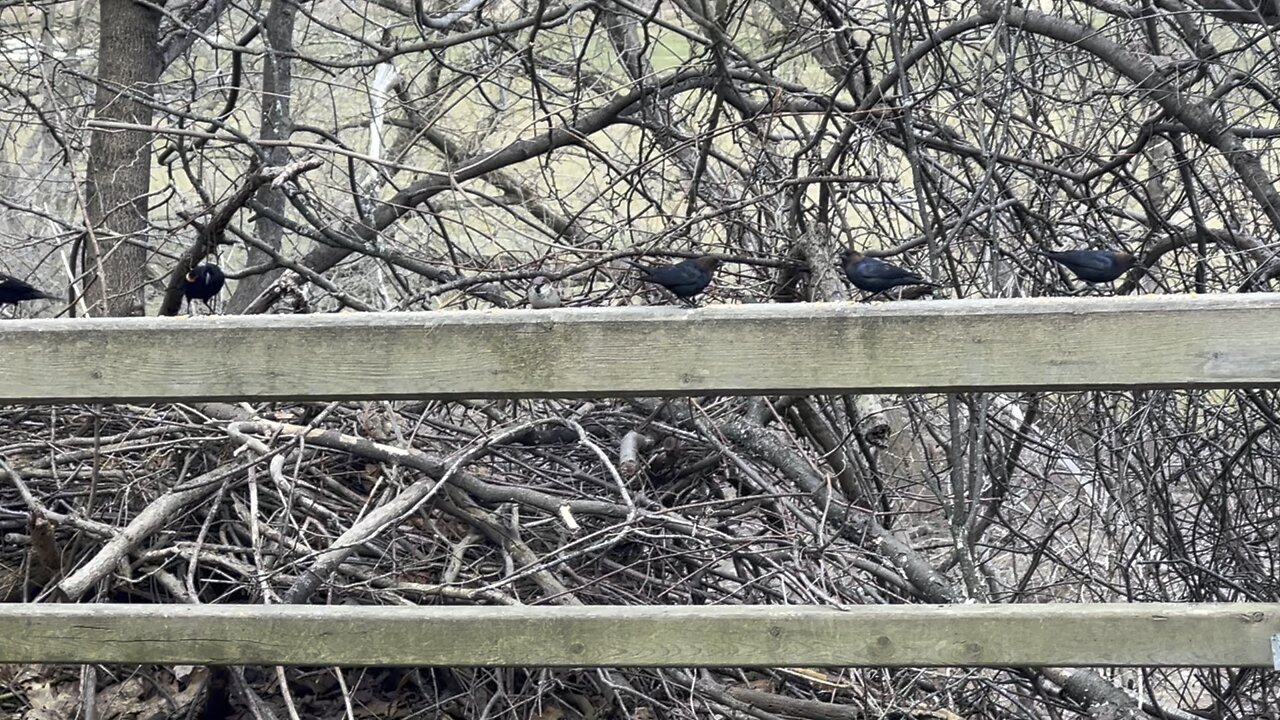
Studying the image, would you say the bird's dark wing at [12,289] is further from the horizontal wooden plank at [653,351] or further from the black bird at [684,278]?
the black bird at [684,278]

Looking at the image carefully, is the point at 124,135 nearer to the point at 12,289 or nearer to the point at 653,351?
the point at 12,289

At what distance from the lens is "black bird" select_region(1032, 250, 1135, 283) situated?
13.1 feet

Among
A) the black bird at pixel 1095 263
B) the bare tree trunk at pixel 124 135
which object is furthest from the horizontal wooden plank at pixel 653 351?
the bare tree trunk at pixel 124 135

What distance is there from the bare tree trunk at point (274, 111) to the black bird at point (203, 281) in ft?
4.47

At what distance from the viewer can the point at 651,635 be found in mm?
2375

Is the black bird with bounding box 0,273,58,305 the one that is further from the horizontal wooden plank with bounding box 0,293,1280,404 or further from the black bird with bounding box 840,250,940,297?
the black bird with bounding box 840,250,940,297


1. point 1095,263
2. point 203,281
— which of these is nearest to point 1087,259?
point 1095,263

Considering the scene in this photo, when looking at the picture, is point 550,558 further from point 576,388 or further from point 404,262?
point 404,262

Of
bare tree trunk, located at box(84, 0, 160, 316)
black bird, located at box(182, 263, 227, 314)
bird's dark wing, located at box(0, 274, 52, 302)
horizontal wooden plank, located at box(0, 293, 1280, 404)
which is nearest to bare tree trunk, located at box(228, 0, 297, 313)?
bare tree trunk, located at box(84, 0, 160, 316)

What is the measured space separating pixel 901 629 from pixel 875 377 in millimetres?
515

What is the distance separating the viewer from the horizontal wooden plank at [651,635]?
230 cm

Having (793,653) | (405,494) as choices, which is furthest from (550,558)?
(793,653)

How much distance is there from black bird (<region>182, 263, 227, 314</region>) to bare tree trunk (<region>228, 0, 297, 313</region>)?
1.36 metres

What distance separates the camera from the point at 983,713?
3.93 m
